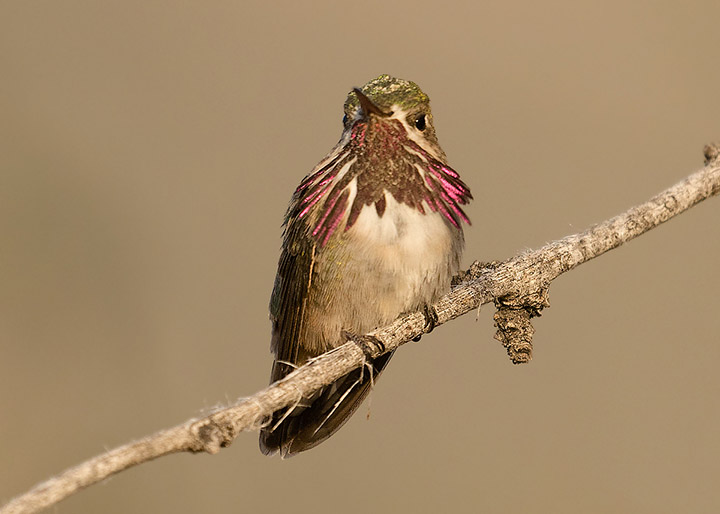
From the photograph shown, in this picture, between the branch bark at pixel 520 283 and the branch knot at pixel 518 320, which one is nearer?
the branch bark at pixel 520 283

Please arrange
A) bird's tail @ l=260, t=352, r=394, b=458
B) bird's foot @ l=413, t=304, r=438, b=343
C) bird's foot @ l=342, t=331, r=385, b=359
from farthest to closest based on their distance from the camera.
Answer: bird's tail @ l=260, t=352, r=394, b=458
bird's foot @ l=413, t=304, r=438, b=343
bird's foot @ l=342, t=331, r=385, b=359

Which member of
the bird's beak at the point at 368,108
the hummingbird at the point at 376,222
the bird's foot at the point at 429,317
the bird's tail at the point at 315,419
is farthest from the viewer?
the bird's tail at the point at 315,419

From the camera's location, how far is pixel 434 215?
15.5ft

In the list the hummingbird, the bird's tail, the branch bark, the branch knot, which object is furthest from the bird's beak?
the bird's tail

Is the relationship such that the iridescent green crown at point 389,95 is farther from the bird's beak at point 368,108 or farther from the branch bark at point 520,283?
the branch bark at point 520,283

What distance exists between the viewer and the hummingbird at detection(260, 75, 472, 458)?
15.1 ft

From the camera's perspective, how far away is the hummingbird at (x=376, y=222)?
181 inches

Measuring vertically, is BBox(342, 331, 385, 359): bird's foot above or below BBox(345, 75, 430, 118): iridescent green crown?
below

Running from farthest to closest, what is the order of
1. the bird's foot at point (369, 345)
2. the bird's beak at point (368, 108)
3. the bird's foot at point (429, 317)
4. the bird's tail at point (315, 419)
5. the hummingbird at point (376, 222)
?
the bird's tail at point (315, 419)
the bird's foot at point (429, 317)
the hummingbird at point (376, 222)
the bird's foot at point (369, 345)
the bird's beak at point (368, 108)

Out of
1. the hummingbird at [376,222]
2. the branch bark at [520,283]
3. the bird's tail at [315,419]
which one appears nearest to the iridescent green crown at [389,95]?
the hummingbird at [376,222]

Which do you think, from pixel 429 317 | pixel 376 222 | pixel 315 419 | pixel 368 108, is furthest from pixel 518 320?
pixel 315 419

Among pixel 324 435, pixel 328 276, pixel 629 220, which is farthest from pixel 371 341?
pixel 629 220

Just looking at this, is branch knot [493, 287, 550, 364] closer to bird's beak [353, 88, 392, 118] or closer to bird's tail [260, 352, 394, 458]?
bird's tail [260, 352, 394, 458]

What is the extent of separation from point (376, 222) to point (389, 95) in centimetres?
73
